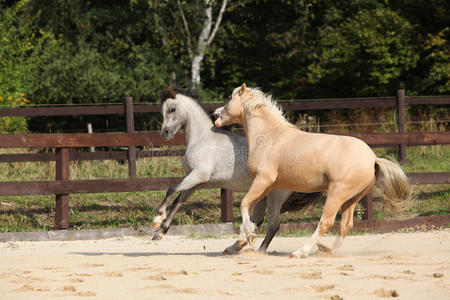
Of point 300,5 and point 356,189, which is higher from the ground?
point 300,5

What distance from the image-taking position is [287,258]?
6730mm

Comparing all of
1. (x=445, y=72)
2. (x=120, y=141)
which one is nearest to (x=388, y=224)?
(x=120, y=141)

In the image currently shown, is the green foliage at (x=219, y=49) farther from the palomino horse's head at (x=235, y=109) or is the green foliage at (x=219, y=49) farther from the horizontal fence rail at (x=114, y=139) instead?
the palomino horse's head at (x=235, y=109)

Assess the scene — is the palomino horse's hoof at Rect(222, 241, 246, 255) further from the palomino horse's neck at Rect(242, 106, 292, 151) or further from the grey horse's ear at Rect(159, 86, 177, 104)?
the grey horse's ear at Rect(159, 86, 177, 104)

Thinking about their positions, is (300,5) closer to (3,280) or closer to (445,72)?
(445,72)

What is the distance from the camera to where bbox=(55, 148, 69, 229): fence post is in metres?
8.97

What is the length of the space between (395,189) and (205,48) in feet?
48.2

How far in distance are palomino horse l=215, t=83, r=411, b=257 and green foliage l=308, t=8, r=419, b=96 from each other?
13673 mm

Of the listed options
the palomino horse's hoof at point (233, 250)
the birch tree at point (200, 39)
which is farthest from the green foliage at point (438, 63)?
the palomino horse's hoof at point (233, 250)

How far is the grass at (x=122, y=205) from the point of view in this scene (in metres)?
9.78

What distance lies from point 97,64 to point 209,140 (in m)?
13.7

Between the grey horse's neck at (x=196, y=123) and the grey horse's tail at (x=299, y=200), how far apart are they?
1162 millimetres

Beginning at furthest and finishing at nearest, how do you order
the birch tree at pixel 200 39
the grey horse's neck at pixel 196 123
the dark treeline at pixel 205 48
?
the birch tree at pixel 200 39, the dark treeline at pixel 205 48, the grey horse's neck at pixel 196 123

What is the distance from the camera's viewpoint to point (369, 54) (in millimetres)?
21328
